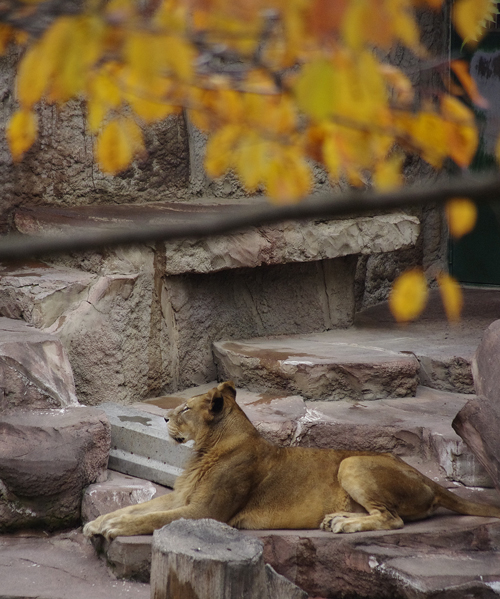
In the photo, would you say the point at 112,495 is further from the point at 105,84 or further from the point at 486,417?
the point at 105,84

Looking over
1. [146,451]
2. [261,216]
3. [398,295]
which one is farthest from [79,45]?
[398,295]

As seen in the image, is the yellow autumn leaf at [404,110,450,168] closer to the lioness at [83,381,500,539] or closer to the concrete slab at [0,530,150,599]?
the lioness at [83,381,500,539]

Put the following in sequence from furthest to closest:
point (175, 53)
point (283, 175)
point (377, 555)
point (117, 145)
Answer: point (117, 145)
point (377, 555)
point (283, 175)
point (175, 53)

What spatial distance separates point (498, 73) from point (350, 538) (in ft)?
19.2

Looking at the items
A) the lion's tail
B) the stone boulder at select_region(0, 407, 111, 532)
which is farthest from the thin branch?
the stone boulder at select_region(0, 407, 111, 532)

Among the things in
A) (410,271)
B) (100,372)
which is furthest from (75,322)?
(410,271)

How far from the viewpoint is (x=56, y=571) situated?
4648 millimetres

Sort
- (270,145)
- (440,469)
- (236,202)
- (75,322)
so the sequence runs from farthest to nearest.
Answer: (236,202) < (75,322) < (440,469) < (270,145)

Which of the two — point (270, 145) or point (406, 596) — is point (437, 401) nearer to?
point (406, 596)

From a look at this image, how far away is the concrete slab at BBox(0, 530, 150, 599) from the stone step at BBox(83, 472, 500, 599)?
0.10 meters

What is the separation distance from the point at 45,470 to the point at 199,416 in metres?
0.96

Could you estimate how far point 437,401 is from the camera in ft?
21.0

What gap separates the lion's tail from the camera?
4.84 m

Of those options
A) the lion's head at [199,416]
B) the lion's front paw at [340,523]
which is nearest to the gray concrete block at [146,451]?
the lion's head at [199,416]
